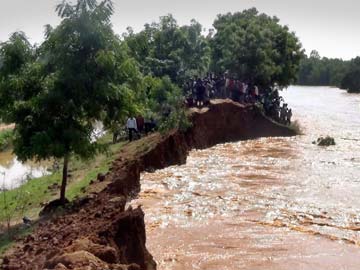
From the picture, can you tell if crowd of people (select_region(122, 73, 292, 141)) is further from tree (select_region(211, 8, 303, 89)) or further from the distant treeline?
the distant treeline

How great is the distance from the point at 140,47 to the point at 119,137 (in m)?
15.4

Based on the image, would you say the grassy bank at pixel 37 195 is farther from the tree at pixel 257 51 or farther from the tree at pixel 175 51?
the tree at pixel 257 51

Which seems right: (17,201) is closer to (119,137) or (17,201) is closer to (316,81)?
(119,137)

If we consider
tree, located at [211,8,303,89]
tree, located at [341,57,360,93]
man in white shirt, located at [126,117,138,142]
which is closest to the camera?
man in white shirt, located at [126,117,138,142]

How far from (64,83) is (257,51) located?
1082 inches

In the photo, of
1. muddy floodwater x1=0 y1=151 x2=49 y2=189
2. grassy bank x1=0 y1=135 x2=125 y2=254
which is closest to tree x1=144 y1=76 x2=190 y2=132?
grassy bank x1=0 y1=135 x2=125 y2=254

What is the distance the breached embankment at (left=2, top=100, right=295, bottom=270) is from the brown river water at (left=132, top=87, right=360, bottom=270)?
3.11 feet

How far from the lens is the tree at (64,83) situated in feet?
41.5

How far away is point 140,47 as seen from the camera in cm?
1442

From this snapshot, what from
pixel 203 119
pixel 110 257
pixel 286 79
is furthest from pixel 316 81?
pixel 110 257

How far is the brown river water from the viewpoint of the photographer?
13.0 metres

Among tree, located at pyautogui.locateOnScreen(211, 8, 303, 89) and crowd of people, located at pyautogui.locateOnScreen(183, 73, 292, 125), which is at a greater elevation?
tree, located at pyautogui.locateOnScreen(211, 8, 303, 89)

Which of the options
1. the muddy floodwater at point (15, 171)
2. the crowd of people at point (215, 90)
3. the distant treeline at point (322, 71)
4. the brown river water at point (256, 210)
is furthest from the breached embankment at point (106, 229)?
the distant treeline at point (322, 71)

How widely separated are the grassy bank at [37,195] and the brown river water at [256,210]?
204cm
